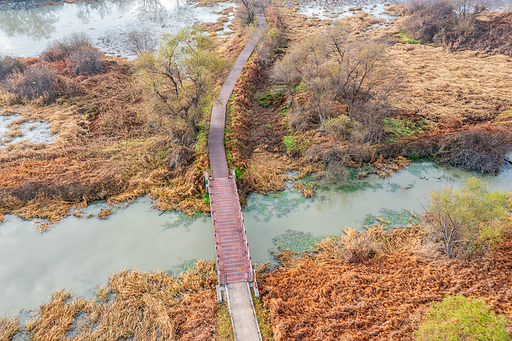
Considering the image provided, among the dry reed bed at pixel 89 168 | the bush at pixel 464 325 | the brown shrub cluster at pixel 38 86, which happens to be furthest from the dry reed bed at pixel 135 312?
the brown shrub cluster at pixel 38 86

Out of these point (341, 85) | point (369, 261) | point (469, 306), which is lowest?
point (369, 261)

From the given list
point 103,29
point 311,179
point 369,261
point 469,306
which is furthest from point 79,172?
point 103,29

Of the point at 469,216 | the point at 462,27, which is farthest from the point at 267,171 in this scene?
the point at 462,27

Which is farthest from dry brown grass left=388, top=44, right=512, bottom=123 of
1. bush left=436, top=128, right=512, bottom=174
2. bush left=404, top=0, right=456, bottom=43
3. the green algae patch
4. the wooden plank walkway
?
the wooden plank walkway

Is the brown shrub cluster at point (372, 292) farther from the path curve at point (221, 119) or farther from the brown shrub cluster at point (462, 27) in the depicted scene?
the brown shrub cluster at point (462, 27)

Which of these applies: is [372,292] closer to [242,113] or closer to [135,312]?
[135,312]

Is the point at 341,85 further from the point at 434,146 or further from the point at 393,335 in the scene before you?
the point at 393,335

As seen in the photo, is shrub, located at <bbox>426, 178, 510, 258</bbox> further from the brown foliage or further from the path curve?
the brown foliage
